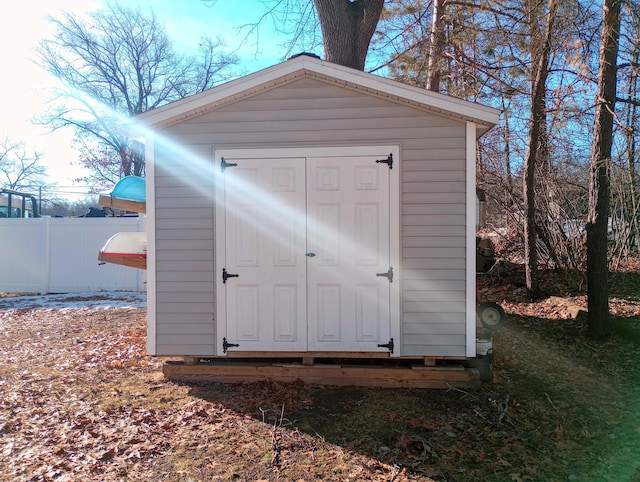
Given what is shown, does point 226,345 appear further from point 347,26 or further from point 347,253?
point 347,26

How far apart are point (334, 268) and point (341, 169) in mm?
1035

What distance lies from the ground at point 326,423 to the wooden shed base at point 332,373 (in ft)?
0.38

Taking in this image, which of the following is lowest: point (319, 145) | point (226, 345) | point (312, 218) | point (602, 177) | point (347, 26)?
point (226, 345)

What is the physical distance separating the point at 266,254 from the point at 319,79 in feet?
6.30

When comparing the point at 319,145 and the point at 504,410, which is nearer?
the point at 504,410

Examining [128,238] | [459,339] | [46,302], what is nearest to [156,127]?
[128,238]

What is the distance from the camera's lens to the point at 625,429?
3592 mm

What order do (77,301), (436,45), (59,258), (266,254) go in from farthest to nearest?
1. (59,258)
2. (77,301)
3. (436,45)
4. (266,254)

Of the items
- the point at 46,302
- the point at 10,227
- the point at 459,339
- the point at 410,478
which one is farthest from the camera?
the point at 10,227

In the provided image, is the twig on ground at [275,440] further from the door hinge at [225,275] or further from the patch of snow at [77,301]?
the patch of snow at [77,301]

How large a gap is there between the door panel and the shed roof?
0.73m

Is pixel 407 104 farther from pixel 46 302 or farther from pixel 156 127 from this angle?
pixel 46 302

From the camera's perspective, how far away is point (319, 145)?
4.69m

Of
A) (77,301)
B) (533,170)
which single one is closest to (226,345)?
(533,170)
